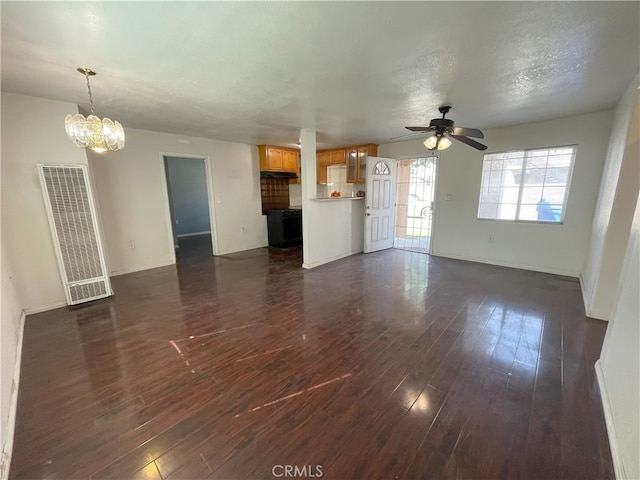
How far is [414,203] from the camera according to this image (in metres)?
6.77

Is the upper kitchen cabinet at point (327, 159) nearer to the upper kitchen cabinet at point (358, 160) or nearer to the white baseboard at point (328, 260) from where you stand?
the upper kitchen cabinet at point (358, 160)

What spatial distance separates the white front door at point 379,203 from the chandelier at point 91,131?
401 cm

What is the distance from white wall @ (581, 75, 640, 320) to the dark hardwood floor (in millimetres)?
304

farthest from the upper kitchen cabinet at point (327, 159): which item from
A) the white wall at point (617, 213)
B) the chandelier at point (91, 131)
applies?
the chandelier at point (91, 131)

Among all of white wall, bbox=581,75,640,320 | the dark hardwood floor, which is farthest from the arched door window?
white wall, bbox=581,75,640,320

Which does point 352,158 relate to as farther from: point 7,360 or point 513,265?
point 7,360

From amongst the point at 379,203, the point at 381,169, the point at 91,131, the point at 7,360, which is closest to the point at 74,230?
the point at 91,131

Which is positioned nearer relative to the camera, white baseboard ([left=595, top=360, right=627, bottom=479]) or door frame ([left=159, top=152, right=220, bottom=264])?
white baseboard ([left=595, top=360, right=627, bottom=479])

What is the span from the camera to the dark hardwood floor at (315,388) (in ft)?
4.36

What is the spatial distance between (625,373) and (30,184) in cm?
545

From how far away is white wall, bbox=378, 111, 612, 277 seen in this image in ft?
11.9

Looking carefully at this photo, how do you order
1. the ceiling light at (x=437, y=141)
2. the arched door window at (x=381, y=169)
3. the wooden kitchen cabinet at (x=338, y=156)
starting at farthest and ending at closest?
the wooden kitchen cabinet at (x=338, y=156), the arched door window at (x=381, y=169), the ceiling light at (x=437, y=141)

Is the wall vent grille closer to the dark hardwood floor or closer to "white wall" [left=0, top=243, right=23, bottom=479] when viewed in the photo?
the dark hardwood floor

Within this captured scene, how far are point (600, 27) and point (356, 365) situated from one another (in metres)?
2.86
